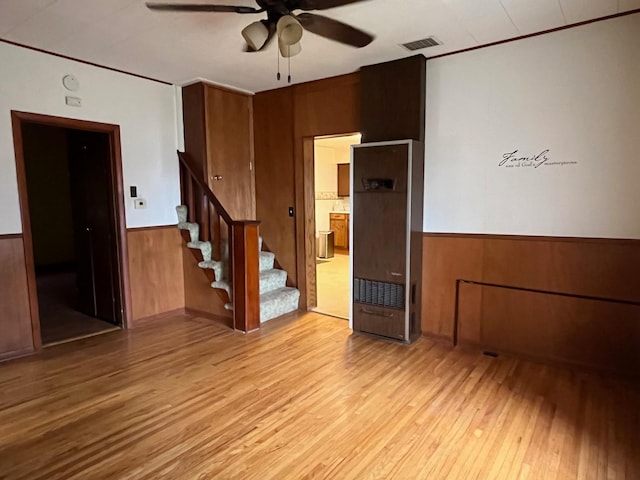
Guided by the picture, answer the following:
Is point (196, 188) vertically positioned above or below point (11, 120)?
below

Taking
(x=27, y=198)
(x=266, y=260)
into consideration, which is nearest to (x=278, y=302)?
(x=266, y=260)

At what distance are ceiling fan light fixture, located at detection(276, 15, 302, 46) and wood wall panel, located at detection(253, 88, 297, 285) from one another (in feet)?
7.77

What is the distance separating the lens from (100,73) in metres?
3.85

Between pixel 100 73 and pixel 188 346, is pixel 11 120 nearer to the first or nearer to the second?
pixel 100 73

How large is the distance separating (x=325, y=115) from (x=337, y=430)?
123 inches

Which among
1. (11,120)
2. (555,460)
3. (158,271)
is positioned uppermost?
(11,120)

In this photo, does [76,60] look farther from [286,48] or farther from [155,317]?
[155,317]

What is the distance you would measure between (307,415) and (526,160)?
2.58 m

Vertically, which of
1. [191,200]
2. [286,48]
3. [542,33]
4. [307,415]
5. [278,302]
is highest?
[542,33]

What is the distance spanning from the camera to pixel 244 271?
12.8 feet

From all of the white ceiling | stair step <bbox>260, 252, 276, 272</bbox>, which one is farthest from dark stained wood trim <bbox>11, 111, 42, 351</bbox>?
stair step <bbox>260, 252, 276, 272</bbox>

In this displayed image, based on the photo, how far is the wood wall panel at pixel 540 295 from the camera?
2943 millimetres

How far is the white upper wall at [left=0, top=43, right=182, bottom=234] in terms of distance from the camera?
331 cm

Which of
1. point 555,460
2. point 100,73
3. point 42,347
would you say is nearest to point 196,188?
point 100,73
